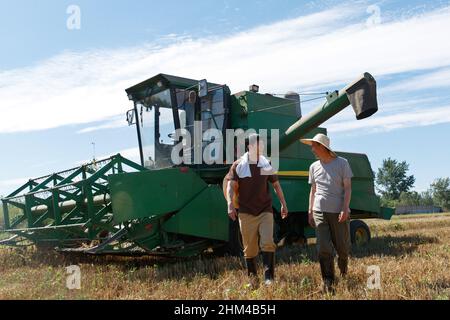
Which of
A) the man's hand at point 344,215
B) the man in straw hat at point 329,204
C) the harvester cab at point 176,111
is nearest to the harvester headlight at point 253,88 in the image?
the harvester cab at point 176,111

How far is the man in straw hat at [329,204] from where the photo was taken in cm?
428

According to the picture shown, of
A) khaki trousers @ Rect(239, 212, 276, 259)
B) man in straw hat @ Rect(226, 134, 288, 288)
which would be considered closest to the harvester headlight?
man in straw hat @ Rect(226, 134, 288, 288)

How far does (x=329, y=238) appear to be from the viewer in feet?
14.3

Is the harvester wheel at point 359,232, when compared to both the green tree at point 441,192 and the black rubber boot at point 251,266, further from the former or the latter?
the green tree at point 441,192

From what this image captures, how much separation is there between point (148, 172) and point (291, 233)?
132 inches

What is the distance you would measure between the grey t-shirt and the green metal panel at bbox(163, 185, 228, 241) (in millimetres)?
2154

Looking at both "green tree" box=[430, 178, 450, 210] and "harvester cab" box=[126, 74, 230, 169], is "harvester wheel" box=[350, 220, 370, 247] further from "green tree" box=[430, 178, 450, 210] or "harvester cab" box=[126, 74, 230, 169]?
"green tree" box=[430, 178, 450, 210]

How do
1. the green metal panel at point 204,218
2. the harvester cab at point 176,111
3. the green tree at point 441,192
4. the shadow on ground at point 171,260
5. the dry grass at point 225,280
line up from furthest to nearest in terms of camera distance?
the green tree at point 441,192 → the harvester cab at point 176,111 → the green metal panel at point 204,218 → the shadow on ground at point 171,260 → the dry grass at point 225,280

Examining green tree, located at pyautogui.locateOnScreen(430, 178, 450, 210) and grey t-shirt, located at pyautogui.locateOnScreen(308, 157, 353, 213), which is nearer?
grey t-shirt, located at pyautogui.locateOnScreen(308, 157, 353, 213)

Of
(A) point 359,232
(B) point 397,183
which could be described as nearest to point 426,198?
(B) point 397,183

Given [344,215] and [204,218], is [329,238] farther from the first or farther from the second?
[204,218]

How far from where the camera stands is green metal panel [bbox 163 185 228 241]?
237 inches

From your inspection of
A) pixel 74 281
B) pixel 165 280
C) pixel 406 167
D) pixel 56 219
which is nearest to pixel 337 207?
pixel 165 280

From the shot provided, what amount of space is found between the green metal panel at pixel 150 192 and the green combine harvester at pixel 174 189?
0.01 meters
